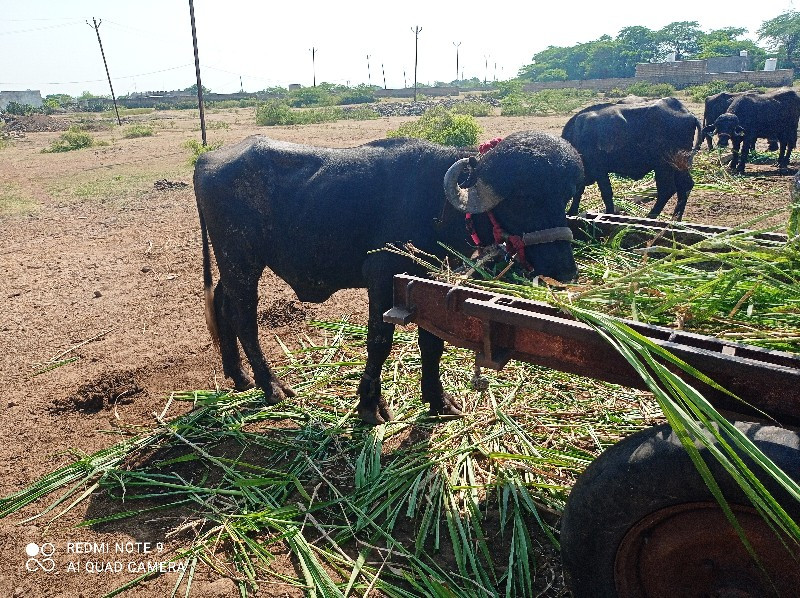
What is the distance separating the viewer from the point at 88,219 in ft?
33.7

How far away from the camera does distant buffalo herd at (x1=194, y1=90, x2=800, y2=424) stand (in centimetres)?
358

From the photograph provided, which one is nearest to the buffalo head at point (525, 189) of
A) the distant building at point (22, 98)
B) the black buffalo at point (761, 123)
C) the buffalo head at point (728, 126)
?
the black buffalo at point (761, 123)

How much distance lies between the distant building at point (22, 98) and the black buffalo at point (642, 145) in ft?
229

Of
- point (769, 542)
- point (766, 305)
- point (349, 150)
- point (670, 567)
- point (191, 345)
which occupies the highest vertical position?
point (349, 150)

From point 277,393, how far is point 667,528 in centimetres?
319

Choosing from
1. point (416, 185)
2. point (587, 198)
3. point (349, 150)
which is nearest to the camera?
point (416, 185)

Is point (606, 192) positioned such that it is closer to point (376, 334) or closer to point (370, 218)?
point (370, 218)

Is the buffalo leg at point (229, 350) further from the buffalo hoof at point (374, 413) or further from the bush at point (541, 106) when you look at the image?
the bush at point (541, 106)

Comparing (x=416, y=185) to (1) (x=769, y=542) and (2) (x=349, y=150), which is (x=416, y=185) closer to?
(2) (x=349, y=150)

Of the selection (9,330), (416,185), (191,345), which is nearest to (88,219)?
(9,330)

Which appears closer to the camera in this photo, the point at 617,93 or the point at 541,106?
the point at 541,106

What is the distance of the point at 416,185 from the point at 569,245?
3.96 feet

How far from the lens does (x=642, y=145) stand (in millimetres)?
9891

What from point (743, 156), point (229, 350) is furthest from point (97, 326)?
point (743, 156)
